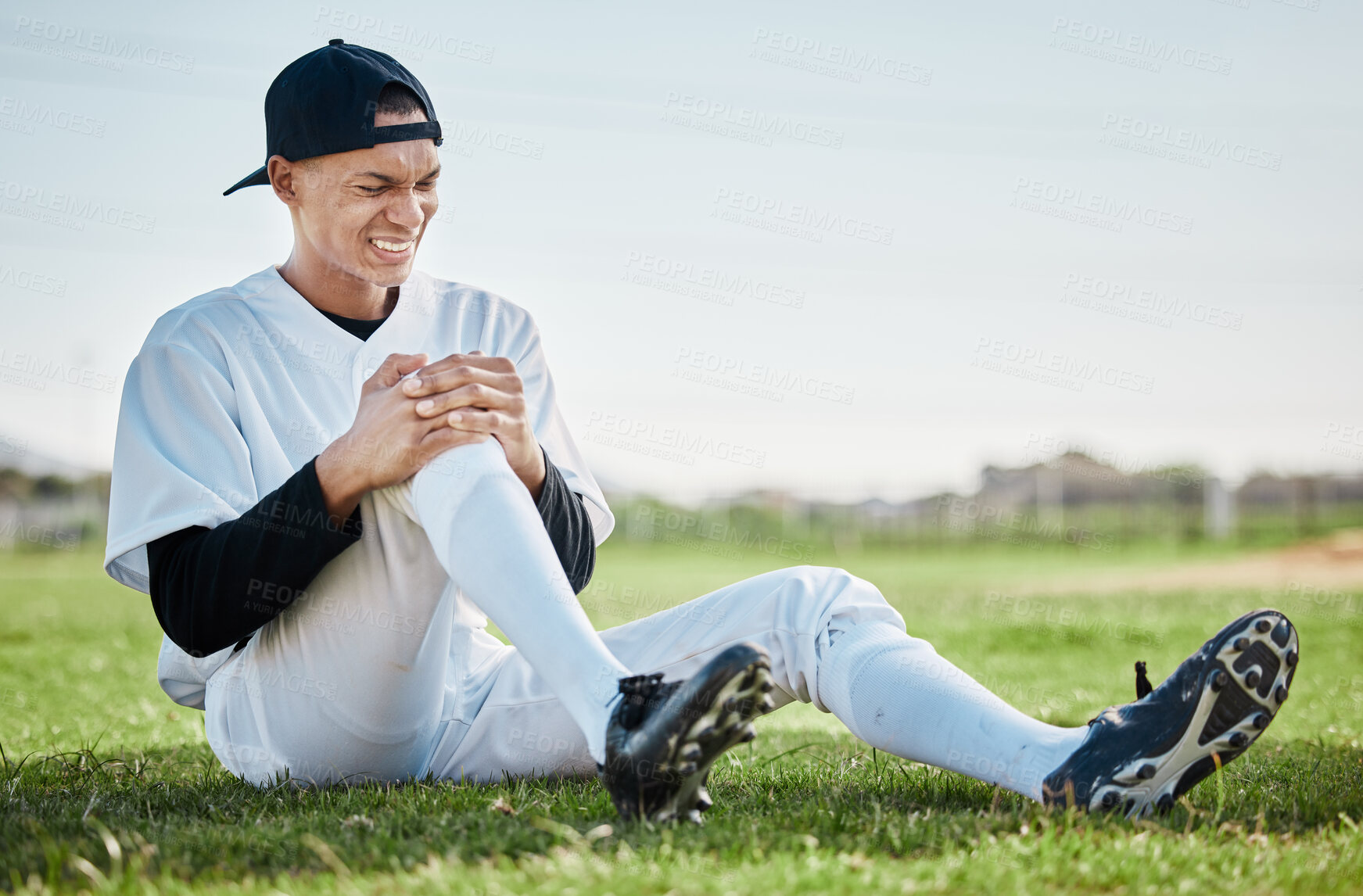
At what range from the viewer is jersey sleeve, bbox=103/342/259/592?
7.47 ft

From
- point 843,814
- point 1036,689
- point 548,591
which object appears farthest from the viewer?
point 1036,689

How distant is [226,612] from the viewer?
7.06ft

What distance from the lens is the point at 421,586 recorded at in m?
2.11

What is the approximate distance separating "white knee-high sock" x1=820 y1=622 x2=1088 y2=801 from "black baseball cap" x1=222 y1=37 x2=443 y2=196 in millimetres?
1620

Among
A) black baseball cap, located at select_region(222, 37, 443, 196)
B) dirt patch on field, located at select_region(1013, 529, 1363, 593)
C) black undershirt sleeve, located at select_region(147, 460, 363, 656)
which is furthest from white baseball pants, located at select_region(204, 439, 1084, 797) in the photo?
dirt patch on field, located at select_region(1013, 529, 1363, 593)

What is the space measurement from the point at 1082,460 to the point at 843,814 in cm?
3075

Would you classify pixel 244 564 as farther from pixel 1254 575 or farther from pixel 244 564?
pixel 1254 575

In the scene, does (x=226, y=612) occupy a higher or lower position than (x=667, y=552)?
higher

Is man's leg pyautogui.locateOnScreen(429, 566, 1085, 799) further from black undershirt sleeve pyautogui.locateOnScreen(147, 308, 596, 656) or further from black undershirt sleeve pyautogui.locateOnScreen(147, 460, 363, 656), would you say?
black undershirt sleeve pyautogui.locateOnScreen(147, 460, 363, 656)

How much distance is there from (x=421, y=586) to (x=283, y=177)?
1250 mm

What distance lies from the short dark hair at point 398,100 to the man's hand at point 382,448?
842mm

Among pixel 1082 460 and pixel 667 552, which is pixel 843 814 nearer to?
pixel 667 552

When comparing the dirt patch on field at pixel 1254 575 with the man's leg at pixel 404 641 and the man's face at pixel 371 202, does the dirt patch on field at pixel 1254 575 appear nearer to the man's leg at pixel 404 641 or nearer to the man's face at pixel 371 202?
the man's face at pixel 371 202

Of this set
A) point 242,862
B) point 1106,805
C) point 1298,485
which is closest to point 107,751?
point 242,862
